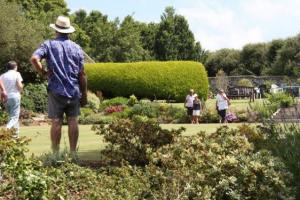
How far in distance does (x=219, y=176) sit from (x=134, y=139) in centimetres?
217

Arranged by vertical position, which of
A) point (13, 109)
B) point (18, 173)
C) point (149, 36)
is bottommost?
point (18, 173)

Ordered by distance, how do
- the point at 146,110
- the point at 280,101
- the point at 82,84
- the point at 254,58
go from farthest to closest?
1. the point at 254,58
2. the point at 146,110
3. the point at 280,101
4. the point at 82,84

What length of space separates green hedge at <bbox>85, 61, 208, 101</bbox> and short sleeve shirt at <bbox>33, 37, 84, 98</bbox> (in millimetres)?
31531

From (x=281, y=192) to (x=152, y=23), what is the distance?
81296mm

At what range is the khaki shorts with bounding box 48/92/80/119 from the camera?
8555 mm

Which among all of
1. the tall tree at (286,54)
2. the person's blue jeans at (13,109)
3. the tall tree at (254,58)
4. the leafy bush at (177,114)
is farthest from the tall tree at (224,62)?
the person's blue jeans at (13,109)

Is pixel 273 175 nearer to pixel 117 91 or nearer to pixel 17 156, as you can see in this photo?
pixel 17 156

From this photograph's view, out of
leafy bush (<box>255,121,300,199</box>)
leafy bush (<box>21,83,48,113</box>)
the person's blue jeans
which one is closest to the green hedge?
leafy bush (<box>21,83,48,113</box>)

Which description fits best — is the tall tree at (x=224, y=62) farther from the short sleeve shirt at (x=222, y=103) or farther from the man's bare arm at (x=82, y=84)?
the man's bare arm at (x=82, y=84)

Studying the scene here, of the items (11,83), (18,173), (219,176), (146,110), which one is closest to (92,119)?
(146,110)

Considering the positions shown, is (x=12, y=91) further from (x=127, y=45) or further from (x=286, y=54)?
(x=286, y=54)

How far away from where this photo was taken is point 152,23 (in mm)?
86312

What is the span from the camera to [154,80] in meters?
40.5

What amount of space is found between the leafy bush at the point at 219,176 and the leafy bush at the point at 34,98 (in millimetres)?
24733
